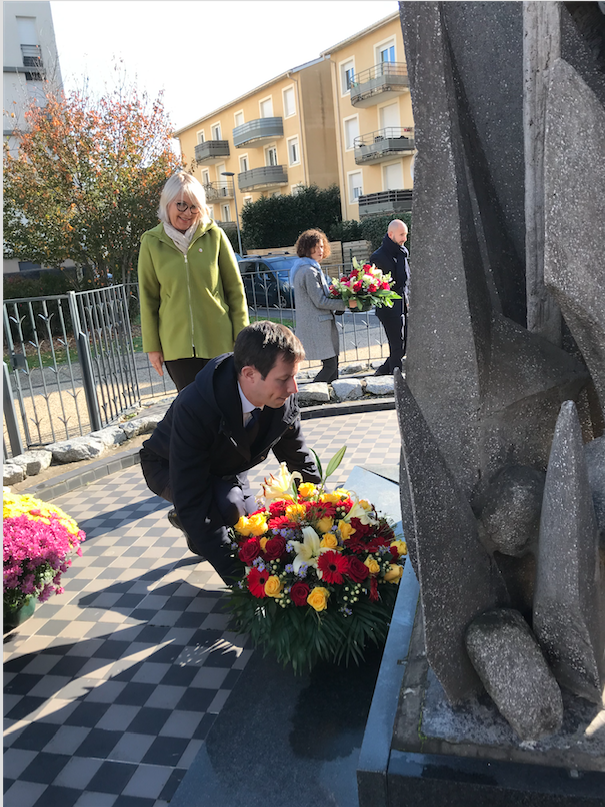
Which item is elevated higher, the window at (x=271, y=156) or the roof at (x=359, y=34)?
the roof at (x=359, y=34)

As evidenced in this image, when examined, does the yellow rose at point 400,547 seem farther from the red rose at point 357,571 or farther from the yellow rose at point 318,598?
the yellow rose at point 318,598

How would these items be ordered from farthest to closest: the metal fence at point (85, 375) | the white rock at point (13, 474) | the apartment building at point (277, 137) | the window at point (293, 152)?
the window at point (293, 152), the apartment building at point (277, 137), the metal fence at point (85, 375), the white rock at point (13, 474)

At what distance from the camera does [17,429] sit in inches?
231

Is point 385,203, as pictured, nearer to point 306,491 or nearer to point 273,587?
point 306,491

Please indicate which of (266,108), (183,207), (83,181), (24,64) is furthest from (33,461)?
(266,108)

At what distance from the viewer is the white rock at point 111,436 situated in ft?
19.8

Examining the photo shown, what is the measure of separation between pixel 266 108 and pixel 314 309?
105ft

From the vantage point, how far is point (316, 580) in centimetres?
235

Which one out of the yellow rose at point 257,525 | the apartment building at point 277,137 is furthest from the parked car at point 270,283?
the apartment building at point 277,137

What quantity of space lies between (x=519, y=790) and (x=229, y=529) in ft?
5.31

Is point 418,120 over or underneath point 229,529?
over

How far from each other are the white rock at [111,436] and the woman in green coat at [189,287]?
86.4 inches

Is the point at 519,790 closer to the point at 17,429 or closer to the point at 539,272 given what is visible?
the point at 539,272

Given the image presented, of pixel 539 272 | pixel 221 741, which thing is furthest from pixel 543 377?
pixel 221 741
